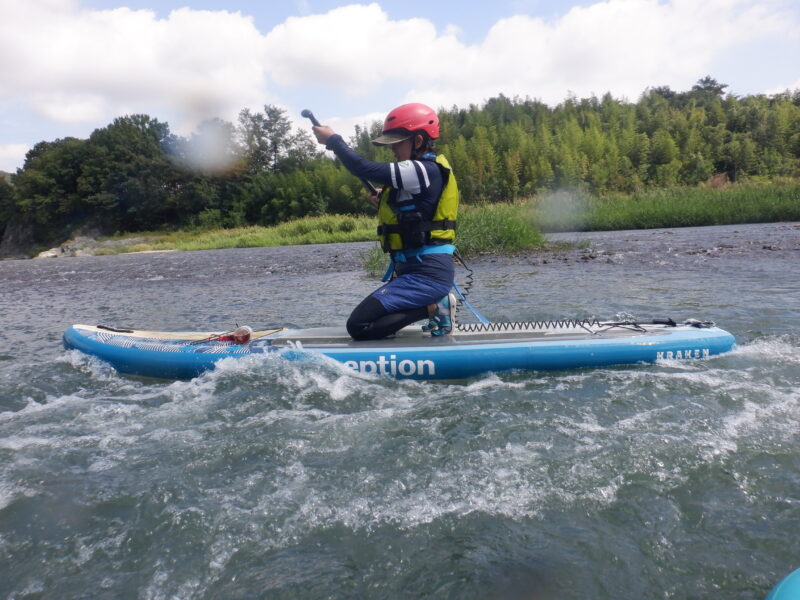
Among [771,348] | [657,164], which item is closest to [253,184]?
[657,164]

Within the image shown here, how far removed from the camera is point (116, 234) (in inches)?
1918

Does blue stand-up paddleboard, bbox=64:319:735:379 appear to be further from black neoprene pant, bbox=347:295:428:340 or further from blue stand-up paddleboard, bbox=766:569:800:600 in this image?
blue stand-up paddleboard, bbox=766:569:800:600

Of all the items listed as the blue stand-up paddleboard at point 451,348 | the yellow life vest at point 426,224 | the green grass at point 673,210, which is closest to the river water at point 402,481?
the blue stand-up paddleboard at point 451,348

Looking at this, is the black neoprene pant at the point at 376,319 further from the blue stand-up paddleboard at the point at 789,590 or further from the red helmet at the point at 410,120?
the blue stand-up paddleboard at the point at 789,590

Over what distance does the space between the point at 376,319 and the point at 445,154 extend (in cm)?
3552

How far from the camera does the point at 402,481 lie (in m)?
2.83

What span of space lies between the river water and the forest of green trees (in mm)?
21842

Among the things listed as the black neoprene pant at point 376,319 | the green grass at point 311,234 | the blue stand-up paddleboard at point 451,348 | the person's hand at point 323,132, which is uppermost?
the person's hand at point 323,132

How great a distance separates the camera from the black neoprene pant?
459cm

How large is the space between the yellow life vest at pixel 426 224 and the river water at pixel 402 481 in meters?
1.11

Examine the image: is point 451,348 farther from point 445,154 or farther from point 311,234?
point 445,154

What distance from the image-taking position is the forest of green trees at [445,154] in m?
35.5

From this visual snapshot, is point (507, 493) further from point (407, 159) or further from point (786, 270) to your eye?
point (786, 270)

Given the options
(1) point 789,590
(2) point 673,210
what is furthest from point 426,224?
(2) point 673,210
